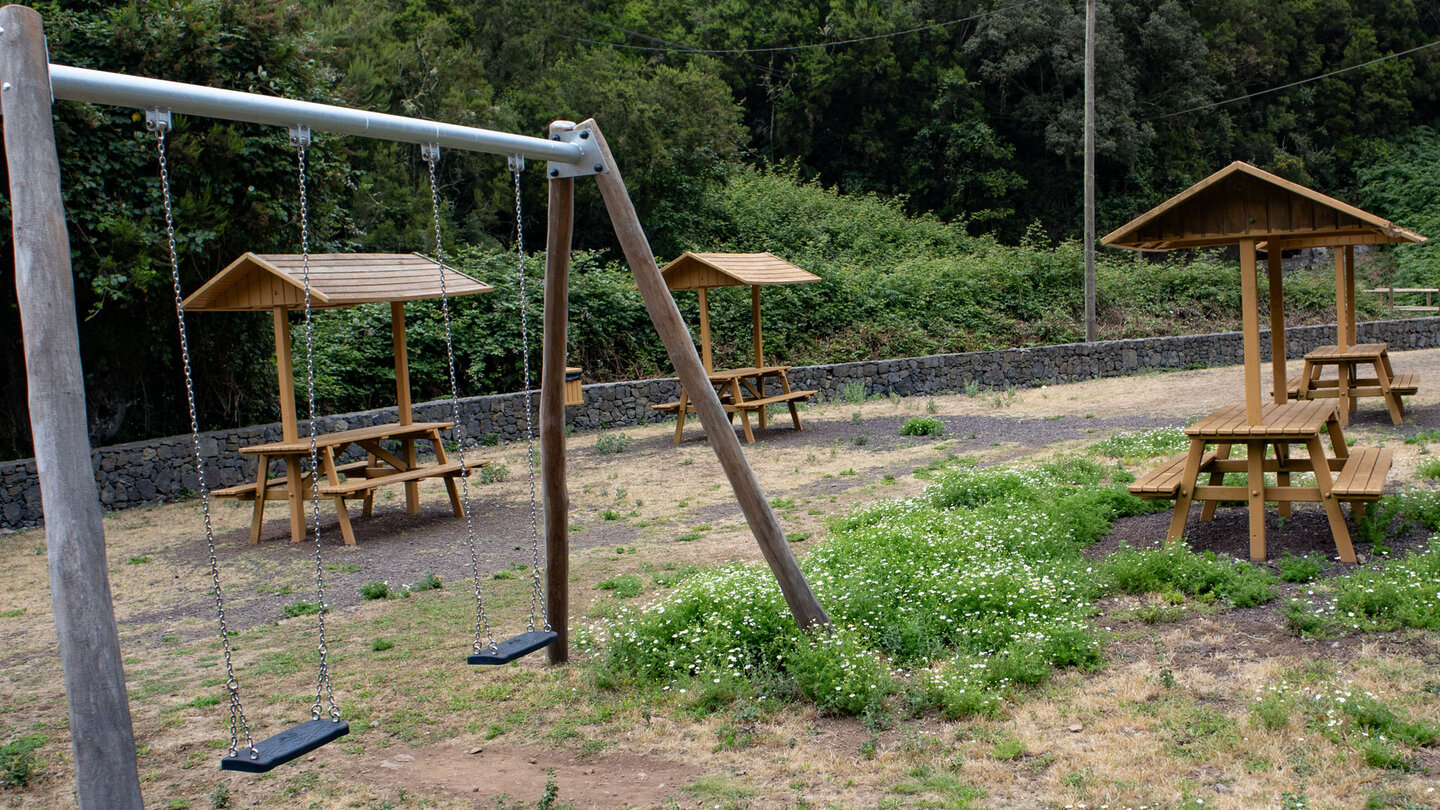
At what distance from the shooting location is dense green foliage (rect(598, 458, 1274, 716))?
4.52m

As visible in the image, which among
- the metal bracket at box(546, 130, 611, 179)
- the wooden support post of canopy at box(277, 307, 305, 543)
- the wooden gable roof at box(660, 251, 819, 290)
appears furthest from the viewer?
the wooden gable roof at box(660, 251, 819, 290)

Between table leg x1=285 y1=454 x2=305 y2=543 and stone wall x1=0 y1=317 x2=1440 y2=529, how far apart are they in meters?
2.12

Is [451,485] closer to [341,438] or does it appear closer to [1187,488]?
[341,438]

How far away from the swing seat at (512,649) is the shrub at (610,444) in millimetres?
9173

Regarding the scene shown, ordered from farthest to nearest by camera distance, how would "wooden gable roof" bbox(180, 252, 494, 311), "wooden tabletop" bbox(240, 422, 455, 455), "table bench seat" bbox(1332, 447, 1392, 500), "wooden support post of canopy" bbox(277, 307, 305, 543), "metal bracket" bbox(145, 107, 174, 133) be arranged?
"wooden support post of canopy" bbox(277, 307, 305, 543)
"wooden tabletop" bbox(240, 422, 455, 455)
"wooden gable roof" bbox(180, 252, 494, 311)
"table bench seat" bbox(1332, 447, 1392, 500)
"metal bracket" bbox(145, 107, 174, 133)

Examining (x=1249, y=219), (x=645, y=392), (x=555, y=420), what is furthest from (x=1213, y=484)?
(x=645, y=392)

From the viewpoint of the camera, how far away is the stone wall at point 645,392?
37.2 ft

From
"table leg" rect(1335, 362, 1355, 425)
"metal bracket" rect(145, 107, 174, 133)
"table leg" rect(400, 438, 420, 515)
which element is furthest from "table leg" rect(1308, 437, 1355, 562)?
"table leg" rect(400, 438, 420, 515)

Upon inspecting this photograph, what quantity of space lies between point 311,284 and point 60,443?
19.9 ft

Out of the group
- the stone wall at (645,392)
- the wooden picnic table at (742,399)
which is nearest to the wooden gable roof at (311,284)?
the stone wall at (645,392)

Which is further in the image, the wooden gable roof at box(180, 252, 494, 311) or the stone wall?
the stone wall

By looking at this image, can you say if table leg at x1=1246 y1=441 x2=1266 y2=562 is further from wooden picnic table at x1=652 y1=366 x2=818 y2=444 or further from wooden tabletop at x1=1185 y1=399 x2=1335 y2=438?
wooden picnic table at x1=652 y1=366 x2=818 y2=444

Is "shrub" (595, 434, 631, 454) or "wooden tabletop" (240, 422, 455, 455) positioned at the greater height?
"wooden tabletop" (240, 422, 455, 455)

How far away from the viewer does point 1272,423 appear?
613cm
